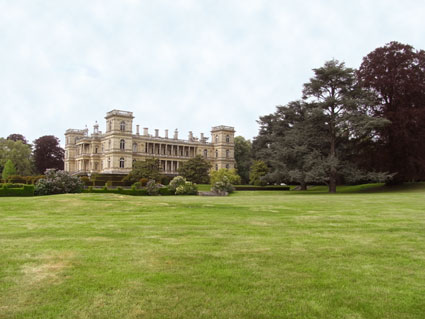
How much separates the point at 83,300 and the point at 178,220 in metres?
7.12

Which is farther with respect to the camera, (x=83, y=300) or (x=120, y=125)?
(x=120, y=125)

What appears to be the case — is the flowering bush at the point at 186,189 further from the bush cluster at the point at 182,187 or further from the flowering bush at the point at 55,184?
the flowering bush at the point at 55,184

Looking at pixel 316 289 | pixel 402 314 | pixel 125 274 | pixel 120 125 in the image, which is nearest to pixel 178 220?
pixel 125 274

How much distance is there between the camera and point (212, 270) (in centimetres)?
657

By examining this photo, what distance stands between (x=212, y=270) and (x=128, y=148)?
7377 centimetres

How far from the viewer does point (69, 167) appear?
298ft

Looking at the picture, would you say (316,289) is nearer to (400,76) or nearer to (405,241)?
(405,241)

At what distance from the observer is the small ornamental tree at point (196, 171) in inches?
2524

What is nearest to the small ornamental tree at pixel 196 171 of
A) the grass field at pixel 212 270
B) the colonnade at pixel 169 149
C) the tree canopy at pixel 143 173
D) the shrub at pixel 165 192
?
the tree canopy at pixel 143 173

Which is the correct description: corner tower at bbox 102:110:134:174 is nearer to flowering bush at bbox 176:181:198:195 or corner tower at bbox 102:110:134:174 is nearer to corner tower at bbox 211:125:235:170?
corner tower at bbox 211:125:235:170

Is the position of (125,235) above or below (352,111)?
below

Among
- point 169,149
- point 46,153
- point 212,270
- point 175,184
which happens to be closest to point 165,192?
point 175,184

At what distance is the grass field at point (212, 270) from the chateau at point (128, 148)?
221ft

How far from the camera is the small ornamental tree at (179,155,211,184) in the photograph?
64.1 m
